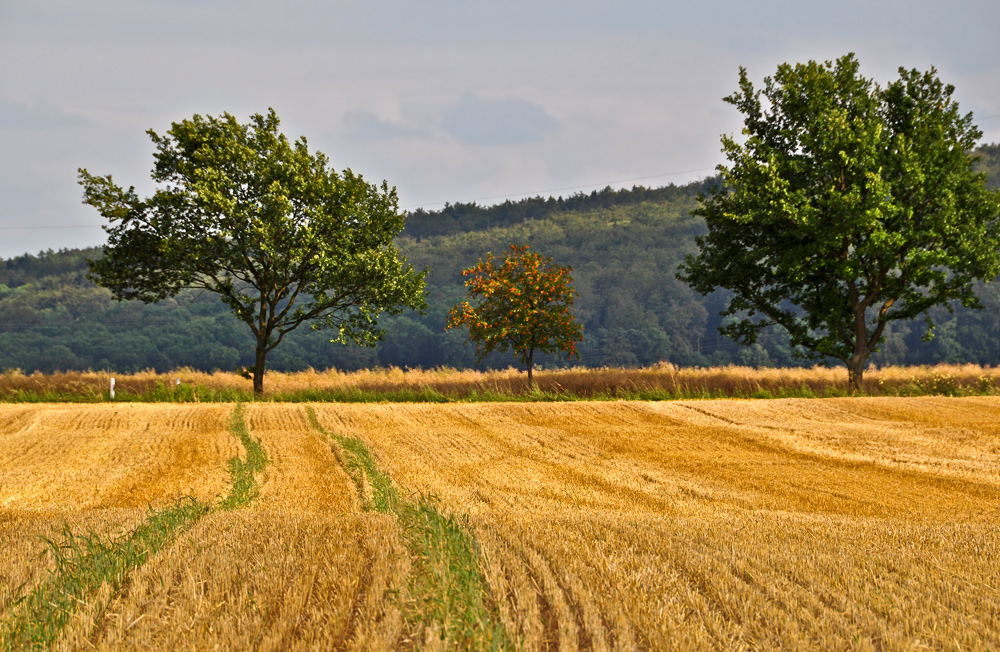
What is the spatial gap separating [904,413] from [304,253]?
755 inches

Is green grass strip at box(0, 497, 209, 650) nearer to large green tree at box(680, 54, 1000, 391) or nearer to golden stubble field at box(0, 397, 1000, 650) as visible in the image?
golden stubble field at box(0, 397, 1000, 650)

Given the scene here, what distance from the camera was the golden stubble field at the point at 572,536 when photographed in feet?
13.5

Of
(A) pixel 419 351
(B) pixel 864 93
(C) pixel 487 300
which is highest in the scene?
(B) pixel 864 93

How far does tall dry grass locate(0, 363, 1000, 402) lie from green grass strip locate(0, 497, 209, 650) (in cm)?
1770

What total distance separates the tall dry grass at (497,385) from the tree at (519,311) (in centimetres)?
129

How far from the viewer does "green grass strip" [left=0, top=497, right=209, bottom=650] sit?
406 cm

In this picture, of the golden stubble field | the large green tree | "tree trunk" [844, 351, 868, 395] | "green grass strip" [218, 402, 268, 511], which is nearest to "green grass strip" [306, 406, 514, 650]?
the golden stubble field

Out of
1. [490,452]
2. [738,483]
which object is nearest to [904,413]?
[738,483]

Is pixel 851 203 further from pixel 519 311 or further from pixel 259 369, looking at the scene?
pixel 259 369

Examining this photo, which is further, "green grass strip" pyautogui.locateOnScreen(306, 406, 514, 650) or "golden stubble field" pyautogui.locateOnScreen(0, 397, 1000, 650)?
"golden stubble field" pyautogui.locateOnScreen(0, 397, 1000, 650)

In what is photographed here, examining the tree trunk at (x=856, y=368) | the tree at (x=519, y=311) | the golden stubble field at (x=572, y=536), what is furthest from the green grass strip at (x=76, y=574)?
the tree trunk at (x=856, y=368)

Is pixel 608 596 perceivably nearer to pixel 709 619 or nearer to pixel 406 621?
pixel 709 619

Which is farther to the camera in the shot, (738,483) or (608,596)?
(738,483)

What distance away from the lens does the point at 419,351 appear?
278ft
